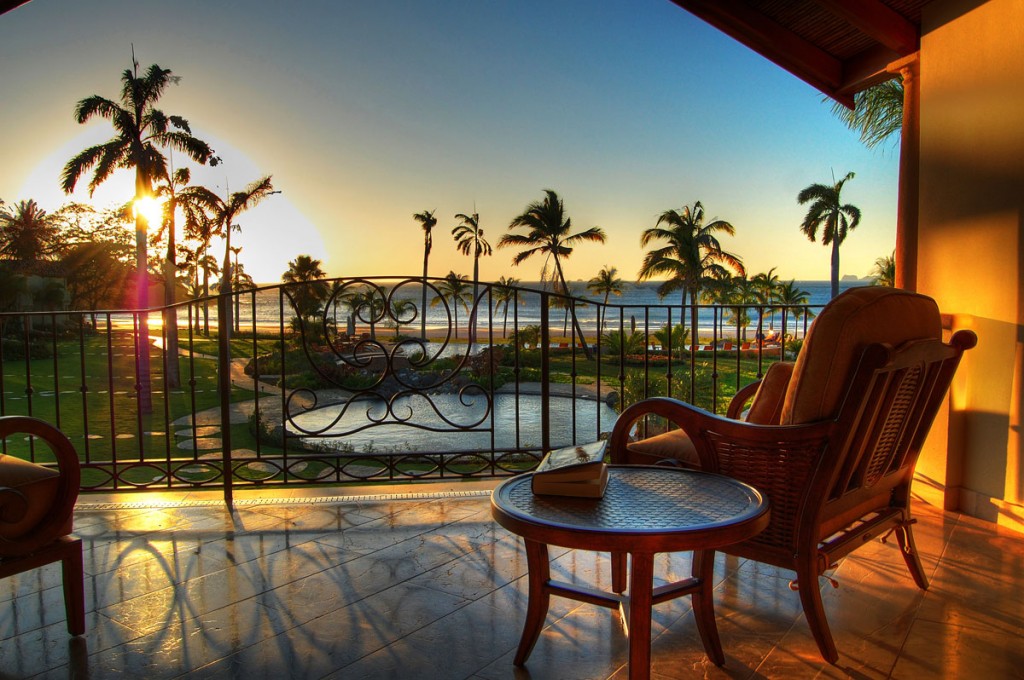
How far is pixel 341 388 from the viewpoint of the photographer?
3602 mm

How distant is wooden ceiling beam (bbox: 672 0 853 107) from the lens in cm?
349

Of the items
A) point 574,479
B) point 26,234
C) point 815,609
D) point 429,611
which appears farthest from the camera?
point 26,234

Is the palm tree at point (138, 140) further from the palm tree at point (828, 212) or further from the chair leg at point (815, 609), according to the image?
the palm tree at point (828, 212)

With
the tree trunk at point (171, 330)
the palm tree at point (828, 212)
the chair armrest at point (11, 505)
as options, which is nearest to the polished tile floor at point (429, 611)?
the chair armrest at point (11, 505)

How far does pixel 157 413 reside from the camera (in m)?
20.2

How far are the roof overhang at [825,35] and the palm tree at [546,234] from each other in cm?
2763

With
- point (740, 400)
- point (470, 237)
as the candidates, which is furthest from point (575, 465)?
point (470, 237)

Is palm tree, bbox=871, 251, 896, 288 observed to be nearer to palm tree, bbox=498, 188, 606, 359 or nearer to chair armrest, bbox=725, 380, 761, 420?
palm tree, bbox=498, 188, 606, 359

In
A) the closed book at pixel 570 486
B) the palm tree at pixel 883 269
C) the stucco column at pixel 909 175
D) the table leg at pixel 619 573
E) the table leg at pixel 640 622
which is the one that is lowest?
the table leg at pixel 619 573

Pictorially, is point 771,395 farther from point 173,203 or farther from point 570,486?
point 173,203

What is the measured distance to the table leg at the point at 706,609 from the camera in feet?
5.41

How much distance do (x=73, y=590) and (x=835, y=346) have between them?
2.17 m

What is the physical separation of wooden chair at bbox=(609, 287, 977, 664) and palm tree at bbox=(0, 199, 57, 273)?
31.5 metres

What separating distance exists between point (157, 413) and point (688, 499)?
22.0 meters
